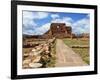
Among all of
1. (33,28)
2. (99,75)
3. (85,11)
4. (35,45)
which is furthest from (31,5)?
(99,75)

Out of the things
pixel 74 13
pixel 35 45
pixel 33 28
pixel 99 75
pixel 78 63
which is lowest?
pixel 99 75

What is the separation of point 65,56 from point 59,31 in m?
0.24

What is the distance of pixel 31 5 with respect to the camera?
6.03 feet

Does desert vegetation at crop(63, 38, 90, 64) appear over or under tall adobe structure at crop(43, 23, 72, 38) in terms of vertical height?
under

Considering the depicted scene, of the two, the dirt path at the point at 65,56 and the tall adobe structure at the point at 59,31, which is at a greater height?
the tall adobe structure at the point at 59,31

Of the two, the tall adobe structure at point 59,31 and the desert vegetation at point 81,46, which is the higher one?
the tall adobe structure at point 59,31

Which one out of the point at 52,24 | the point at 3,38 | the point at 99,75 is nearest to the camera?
the point at 3,38

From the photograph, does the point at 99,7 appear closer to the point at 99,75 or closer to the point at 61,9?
the point at 61,9

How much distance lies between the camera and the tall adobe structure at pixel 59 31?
1908mm

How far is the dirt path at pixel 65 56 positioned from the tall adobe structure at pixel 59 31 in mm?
63

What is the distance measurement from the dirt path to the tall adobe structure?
63 mm

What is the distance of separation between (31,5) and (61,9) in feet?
0.94

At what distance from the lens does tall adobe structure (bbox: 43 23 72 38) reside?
1908 mm

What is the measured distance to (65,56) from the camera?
1.95 metres
